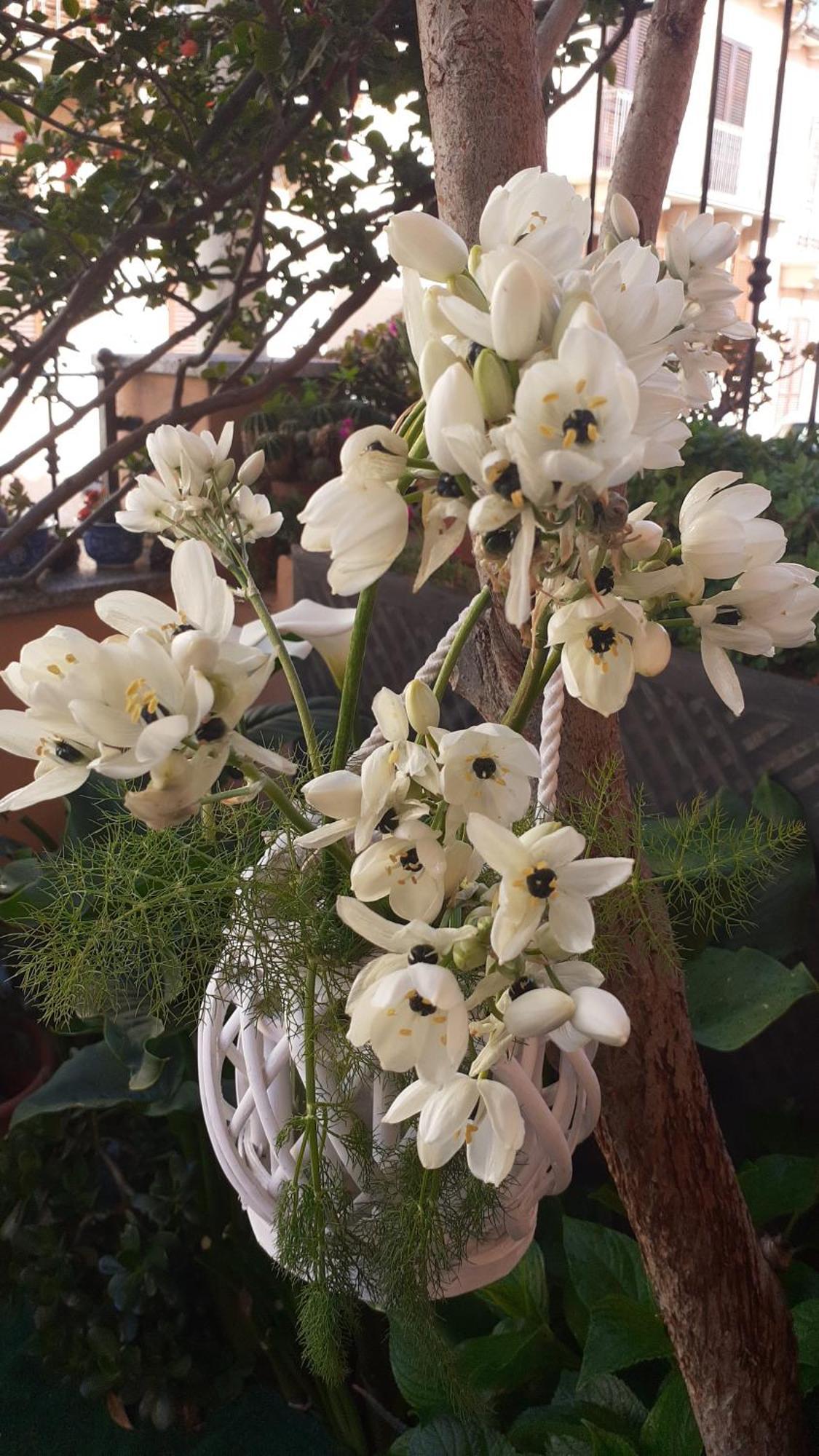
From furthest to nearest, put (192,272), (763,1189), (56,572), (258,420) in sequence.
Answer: (258,420) → (56,572) → (192,272) → (763,1189)

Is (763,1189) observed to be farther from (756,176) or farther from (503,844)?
(756,176)

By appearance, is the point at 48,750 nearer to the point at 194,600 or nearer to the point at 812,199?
the point at 194,600

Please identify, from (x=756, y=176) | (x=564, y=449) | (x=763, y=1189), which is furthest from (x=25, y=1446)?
(x=756, y=176)

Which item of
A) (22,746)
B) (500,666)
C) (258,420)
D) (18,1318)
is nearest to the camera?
(22,746)

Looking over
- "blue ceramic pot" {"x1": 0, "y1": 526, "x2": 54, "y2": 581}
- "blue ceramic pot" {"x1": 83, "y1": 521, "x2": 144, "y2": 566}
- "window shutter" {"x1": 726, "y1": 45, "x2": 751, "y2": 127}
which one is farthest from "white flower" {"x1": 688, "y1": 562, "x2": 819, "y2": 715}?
"window shutter" {"x1": 726, "y1": 45, "x2": 751, "y2": 127}

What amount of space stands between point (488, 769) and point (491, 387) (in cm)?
15

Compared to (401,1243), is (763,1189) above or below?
below

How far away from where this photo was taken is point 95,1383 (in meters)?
1.34

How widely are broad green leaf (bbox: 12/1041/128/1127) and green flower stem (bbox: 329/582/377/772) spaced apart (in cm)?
87

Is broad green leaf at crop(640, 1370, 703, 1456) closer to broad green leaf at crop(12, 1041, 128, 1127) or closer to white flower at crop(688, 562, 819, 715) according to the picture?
broad green leaf at crop(12, 1041, 128, 1127)

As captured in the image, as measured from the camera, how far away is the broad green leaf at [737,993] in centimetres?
112

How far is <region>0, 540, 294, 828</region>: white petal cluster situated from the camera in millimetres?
413

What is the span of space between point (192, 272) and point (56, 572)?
0.92m

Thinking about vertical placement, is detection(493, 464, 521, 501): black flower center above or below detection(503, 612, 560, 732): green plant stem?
above
